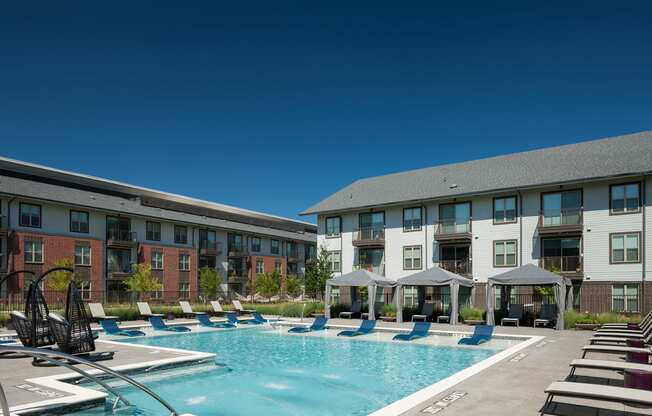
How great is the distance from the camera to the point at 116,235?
41844 mm

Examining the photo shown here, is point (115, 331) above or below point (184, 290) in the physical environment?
above

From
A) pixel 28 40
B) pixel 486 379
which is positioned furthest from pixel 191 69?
pixel 486 379

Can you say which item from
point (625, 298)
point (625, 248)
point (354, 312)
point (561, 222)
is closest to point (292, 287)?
point (354, 312)

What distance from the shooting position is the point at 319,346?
66.0 ft

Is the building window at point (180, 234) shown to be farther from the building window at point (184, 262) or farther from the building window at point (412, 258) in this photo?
the building window at point (412, 258)

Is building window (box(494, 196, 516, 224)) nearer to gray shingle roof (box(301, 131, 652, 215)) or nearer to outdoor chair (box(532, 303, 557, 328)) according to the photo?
gray shingle roof (box(301, 131, 652, 215))

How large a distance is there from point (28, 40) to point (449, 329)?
2114 centimetres

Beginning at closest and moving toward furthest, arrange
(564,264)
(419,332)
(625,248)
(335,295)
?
(419,332) < (625,248) < (564,264) < (335,295)

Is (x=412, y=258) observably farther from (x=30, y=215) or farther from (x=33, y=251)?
(x=30, y=215)

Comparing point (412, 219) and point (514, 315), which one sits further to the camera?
point (412, 219)

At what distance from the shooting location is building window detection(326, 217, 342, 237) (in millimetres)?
38594

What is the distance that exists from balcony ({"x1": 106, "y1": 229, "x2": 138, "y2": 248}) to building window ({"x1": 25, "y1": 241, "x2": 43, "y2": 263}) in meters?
5.48

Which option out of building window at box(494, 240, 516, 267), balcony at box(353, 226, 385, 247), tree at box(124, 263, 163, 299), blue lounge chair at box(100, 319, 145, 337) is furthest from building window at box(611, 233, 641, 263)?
tree at box(124, 263, 163, 299)

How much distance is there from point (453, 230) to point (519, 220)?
4051 millimetres
